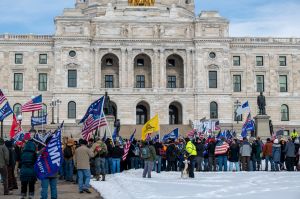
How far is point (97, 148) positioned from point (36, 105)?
13.2 metres

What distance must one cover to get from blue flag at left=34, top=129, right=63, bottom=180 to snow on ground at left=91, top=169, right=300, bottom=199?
8.16 ft

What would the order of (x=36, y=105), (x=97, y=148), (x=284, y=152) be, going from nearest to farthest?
(x=97, y=148) < (x=284, y=152) < (x=36, y=105)

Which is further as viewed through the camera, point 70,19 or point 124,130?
point 70,19

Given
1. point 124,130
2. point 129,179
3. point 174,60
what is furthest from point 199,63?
point 129,179

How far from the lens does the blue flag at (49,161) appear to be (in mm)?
17297

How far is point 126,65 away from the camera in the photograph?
2714 inches

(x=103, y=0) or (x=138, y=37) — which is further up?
(x=103, y=0)

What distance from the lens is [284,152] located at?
30531mm

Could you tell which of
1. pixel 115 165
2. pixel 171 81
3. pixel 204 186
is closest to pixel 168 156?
pixel 115 165

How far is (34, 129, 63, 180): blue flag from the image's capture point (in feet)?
56.7

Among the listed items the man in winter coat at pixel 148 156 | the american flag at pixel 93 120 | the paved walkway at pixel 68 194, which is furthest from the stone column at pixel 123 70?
the paved walkway at pixel 68 194

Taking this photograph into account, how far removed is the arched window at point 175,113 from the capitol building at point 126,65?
27 cm

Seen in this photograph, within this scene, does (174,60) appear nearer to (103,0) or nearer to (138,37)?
(138,37)

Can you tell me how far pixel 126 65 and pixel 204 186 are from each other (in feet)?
155
